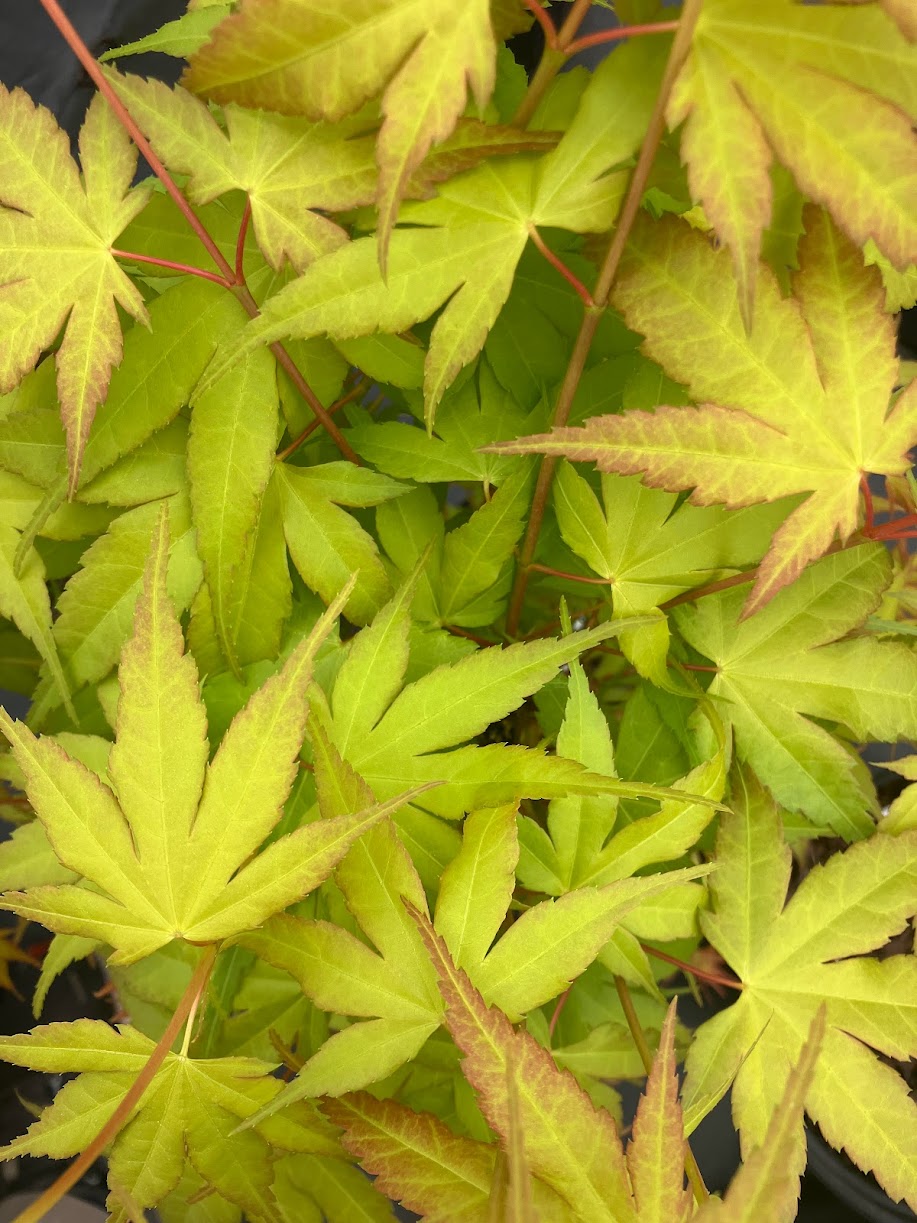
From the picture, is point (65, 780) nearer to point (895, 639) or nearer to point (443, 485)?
point (443, 485)

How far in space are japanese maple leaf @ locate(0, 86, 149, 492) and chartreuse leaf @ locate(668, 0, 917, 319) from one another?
232mm

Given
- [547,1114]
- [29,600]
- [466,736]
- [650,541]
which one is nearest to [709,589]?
[650,541]

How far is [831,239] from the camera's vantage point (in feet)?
1.12

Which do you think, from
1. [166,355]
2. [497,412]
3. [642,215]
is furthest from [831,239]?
[166,355]

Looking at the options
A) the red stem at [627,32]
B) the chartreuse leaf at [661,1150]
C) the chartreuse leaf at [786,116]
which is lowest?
the chartreuse leaf at [661,1150]

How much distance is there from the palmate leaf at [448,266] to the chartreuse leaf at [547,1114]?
24 centimetres

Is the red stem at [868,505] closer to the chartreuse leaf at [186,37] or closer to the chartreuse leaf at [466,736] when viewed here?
the chartreuse leaf at [466,736]

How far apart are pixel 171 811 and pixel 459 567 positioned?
190 millimetres

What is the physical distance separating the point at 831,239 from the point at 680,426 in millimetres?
93

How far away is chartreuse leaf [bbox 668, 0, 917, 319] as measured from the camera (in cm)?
28

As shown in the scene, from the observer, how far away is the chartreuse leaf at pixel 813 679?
17.0 inches

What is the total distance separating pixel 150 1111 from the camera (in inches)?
14.3

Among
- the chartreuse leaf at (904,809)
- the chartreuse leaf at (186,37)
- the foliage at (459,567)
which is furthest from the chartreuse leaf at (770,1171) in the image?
the chartreuse leaf at (186,37)

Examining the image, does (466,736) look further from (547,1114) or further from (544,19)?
(544,19)
